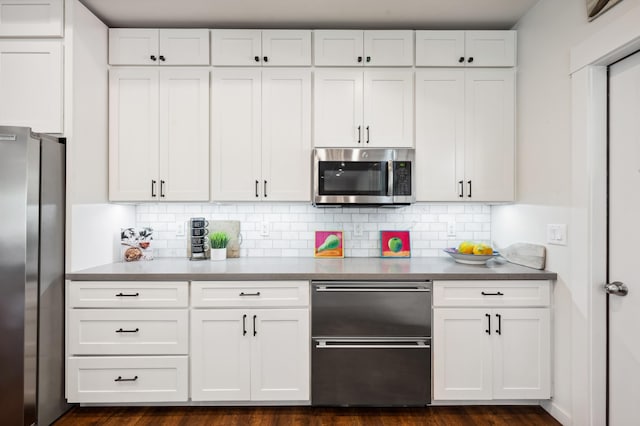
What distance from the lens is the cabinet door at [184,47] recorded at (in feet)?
8.54

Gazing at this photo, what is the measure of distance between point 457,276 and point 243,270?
4.66 ft

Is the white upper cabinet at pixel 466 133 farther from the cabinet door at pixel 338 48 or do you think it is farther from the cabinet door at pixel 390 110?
the cabinet door at pixel 338 48

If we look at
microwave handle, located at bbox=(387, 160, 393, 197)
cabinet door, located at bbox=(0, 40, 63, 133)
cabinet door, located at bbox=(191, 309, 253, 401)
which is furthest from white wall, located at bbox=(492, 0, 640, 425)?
cabinet door, located at bbox=(0, 40, 63, 133)

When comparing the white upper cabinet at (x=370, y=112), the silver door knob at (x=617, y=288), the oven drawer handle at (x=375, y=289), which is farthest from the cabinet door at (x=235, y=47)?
the silver door knob at (x=617, y=288)

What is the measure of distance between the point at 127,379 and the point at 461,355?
7.19 ft

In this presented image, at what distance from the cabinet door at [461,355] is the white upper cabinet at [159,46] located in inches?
101

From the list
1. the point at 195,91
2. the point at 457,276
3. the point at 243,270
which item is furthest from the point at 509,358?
the point at 195,91

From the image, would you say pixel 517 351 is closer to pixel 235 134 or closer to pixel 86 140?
pixel 235 134

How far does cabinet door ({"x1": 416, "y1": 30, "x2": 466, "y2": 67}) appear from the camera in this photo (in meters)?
2.62

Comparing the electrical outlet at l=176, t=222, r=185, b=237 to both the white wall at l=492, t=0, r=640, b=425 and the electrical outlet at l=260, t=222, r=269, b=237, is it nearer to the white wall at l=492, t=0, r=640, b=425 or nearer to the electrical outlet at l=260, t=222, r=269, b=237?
the electrical outlet at l=260, t=222, r=269, b=237

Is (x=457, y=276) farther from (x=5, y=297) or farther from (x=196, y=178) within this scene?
(x=5, y=297)

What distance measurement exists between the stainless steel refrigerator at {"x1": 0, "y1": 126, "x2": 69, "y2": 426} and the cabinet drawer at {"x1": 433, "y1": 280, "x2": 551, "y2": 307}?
245 centimetres

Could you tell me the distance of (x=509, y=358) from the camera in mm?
2236

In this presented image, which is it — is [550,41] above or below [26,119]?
above
